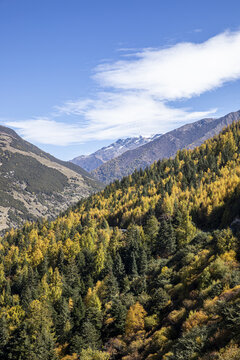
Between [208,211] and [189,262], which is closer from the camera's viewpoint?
[189,262]

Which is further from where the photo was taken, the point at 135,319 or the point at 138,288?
the point at 138,288

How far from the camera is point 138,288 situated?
70312 millimetres

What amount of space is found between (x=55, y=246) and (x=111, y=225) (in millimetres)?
43630

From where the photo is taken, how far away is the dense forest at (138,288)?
39094 mm

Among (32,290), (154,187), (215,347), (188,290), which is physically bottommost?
(32,290)

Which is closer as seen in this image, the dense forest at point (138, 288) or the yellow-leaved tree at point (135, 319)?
the dense forest at point (138, 288)

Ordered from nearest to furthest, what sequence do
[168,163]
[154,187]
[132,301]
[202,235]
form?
[132,301]
[202,235]
[154,187]
[168,163]

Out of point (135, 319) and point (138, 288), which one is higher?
point (138, 288)

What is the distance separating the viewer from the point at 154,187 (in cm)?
16375

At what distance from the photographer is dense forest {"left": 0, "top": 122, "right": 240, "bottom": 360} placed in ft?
128

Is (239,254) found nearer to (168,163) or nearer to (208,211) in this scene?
(208,211)

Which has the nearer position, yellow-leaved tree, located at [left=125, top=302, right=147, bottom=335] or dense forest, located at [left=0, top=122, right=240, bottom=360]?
dense forest, located at [left=0, top=122, right=240, bottom=360]

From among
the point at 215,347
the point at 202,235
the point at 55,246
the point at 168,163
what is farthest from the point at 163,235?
the point at 168,163

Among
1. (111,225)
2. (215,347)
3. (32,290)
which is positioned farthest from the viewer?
(111,225)
